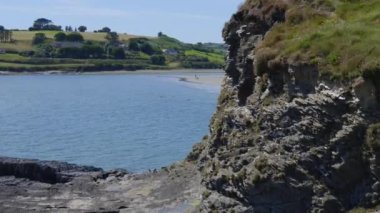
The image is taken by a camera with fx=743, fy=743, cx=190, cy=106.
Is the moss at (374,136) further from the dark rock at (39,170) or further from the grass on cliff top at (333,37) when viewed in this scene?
the dark rock at (39,170)

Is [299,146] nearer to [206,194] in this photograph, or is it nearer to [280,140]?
[280,140]

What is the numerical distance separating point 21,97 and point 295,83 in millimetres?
131271

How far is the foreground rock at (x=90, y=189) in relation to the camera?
148 ft

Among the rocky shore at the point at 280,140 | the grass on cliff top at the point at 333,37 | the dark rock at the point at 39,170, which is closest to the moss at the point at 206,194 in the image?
the rocky shore at the point at 280,140

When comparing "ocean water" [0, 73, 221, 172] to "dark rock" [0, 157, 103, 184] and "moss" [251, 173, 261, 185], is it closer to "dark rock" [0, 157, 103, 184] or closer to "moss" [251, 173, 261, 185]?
"dark rock" [0, 157, 103, 184]

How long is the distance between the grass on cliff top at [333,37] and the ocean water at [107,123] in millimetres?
32633

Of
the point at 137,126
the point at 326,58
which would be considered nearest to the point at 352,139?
the point at 326,58

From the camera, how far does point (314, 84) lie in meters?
30.6

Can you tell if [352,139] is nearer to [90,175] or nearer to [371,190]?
[371,190]

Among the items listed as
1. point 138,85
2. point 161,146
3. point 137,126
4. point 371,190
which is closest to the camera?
point 371,190


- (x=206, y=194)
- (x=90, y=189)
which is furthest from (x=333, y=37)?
(x=90, y=189)

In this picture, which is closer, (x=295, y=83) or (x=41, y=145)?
(x=295, y=83)

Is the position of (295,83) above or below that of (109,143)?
A: above

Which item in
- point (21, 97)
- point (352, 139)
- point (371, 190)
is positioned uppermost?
point (352, 139)
